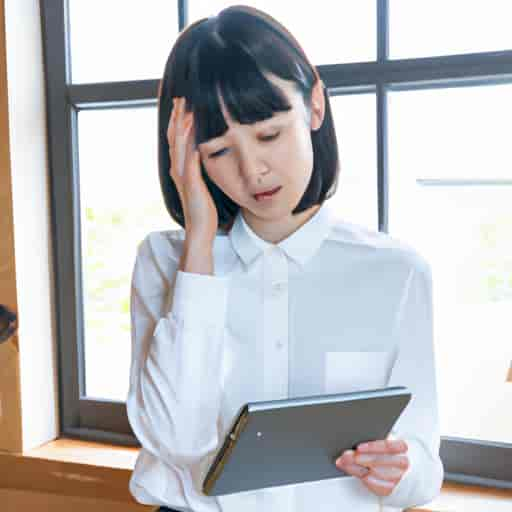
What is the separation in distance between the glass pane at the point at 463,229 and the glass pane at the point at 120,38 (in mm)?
614

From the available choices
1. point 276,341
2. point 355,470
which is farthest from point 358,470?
point 276,341

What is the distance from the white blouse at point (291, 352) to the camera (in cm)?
103

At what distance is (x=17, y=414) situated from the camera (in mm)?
1767

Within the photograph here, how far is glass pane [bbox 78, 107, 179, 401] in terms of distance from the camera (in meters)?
1.81

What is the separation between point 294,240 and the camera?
3.51 feet

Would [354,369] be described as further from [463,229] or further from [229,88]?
[463,229]

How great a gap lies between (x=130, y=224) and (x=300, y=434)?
1.08 metres

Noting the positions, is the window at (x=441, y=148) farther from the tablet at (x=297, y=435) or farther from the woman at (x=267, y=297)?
the tablet at (x=297, y=435)

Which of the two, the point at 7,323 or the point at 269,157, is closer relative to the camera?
the point at 269,157

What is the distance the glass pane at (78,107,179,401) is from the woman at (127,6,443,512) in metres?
0.72

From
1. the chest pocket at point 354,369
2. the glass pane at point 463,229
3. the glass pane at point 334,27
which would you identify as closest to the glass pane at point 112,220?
the glass pane at point 334,27

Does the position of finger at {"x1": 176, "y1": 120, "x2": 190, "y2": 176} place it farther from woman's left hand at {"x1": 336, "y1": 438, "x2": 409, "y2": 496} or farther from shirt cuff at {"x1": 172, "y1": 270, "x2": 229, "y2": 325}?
woman's left hand at {"x1": 336, "y1": 438, "x2": 409, "y2": 496}

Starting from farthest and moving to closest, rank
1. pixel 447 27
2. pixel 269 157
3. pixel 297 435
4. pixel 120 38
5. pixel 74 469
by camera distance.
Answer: pixel 120 38, pixel 74 469, pixel 447 27, pixel 269 157, pixel 297 435

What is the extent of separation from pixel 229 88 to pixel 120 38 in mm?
939
